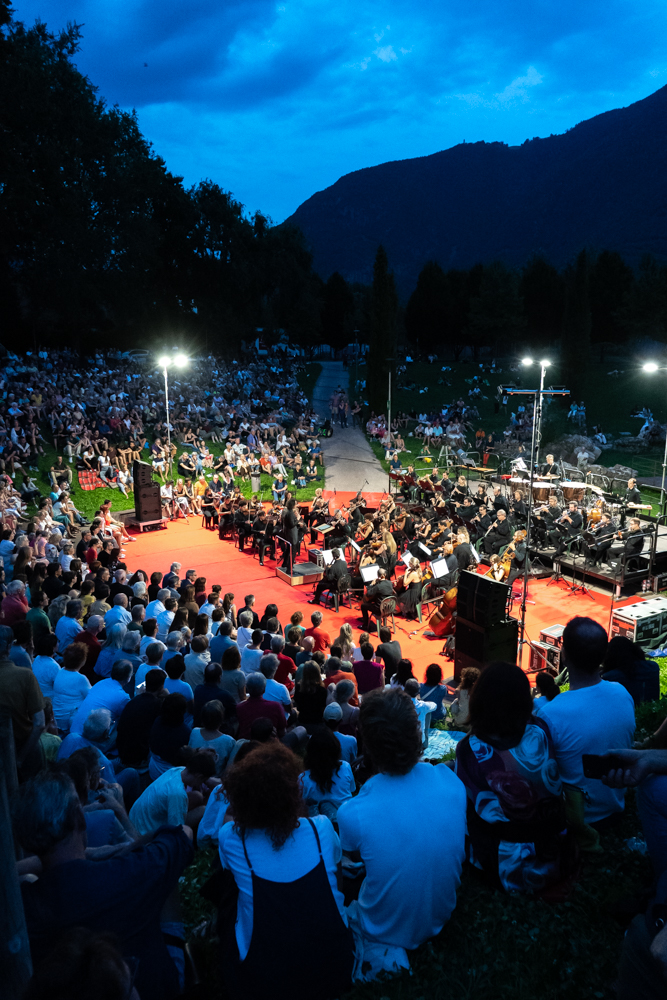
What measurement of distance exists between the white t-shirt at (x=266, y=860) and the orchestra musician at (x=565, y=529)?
1360 cm

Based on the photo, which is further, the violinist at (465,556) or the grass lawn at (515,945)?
the violinist at (465,556)

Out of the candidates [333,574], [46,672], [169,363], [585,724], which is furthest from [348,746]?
[169,363]

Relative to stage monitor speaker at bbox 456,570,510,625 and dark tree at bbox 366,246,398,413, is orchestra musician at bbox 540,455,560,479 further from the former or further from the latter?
dark tree at bbox 366,246,398,413

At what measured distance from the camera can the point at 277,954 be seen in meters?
2.60

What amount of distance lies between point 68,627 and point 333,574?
6.17m

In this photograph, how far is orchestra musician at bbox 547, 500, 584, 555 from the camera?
15481 mm

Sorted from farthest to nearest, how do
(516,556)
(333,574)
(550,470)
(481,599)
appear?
(550,470) → (516,556) → (333,574) → (481,599)

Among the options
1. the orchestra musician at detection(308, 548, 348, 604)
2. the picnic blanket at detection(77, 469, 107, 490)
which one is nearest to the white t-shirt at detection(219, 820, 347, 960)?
the orchestra musician at detection(308, 548, 348, 604)

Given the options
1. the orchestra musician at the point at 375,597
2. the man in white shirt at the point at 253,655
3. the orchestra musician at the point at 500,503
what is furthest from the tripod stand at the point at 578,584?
the man in white shirt at the point at 253,655

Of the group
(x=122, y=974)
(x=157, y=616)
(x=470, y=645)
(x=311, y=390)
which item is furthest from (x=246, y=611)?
(x=311, y=390)

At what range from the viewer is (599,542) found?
14648 millimetres

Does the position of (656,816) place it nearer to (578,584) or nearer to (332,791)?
(332,791)

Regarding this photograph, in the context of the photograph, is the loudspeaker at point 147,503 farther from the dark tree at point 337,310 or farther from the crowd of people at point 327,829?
the dark tree at point 337,310

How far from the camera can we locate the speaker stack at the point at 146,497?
18875mm
